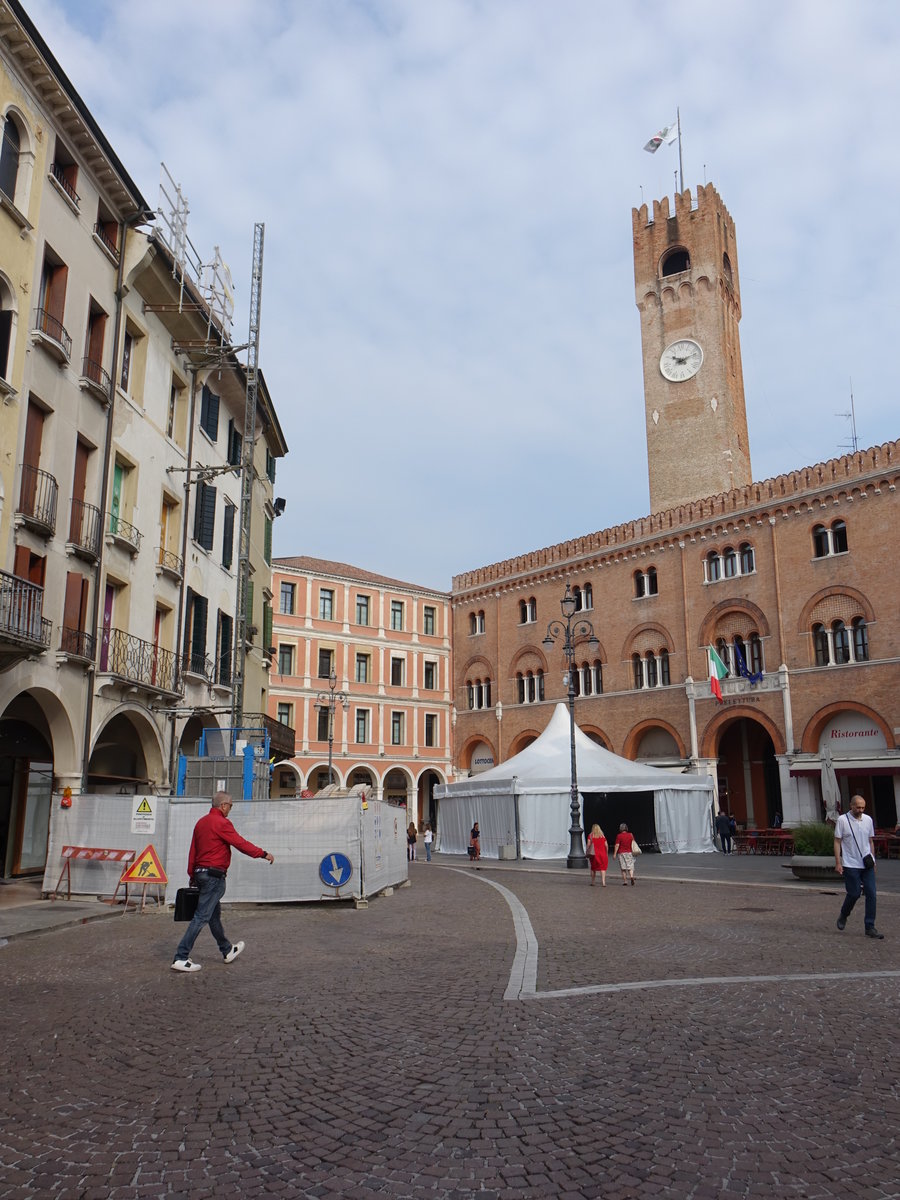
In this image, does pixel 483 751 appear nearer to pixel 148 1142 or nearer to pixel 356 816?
pixel 356 816

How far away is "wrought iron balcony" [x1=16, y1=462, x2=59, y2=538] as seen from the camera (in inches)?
594

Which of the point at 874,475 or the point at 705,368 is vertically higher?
the point at 705,368

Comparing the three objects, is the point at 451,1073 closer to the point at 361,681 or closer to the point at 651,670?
the point at 651,670

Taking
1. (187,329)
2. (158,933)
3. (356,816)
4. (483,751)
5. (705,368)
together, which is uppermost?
(705,368)

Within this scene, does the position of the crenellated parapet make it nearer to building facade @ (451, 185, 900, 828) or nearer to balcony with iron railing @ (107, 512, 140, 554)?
building facade @ (451, 185, 900, 828)

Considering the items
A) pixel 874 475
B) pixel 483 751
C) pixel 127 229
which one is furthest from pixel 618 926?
pixel 483 751

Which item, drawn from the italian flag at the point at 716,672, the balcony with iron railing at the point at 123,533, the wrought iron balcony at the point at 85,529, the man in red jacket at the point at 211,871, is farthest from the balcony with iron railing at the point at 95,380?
the italian flag at the point at 716,672

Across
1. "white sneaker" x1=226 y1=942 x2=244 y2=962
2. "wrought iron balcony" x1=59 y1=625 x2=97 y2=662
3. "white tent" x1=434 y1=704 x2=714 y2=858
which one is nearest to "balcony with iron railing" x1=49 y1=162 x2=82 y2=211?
"wrought iron balcony" x1=59 y1=625 x2=97 y2=662

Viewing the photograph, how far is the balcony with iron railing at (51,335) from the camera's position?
50.9 ft

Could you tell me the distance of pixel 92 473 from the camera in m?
17.7

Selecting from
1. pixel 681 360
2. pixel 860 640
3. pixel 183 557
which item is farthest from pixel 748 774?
pixel 183 557

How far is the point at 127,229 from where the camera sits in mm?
19234

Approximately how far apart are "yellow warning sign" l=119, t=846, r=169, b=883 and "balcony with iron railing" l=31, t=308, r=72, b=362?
27.3 ft

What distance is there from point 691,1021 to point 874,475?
33.3 meters
